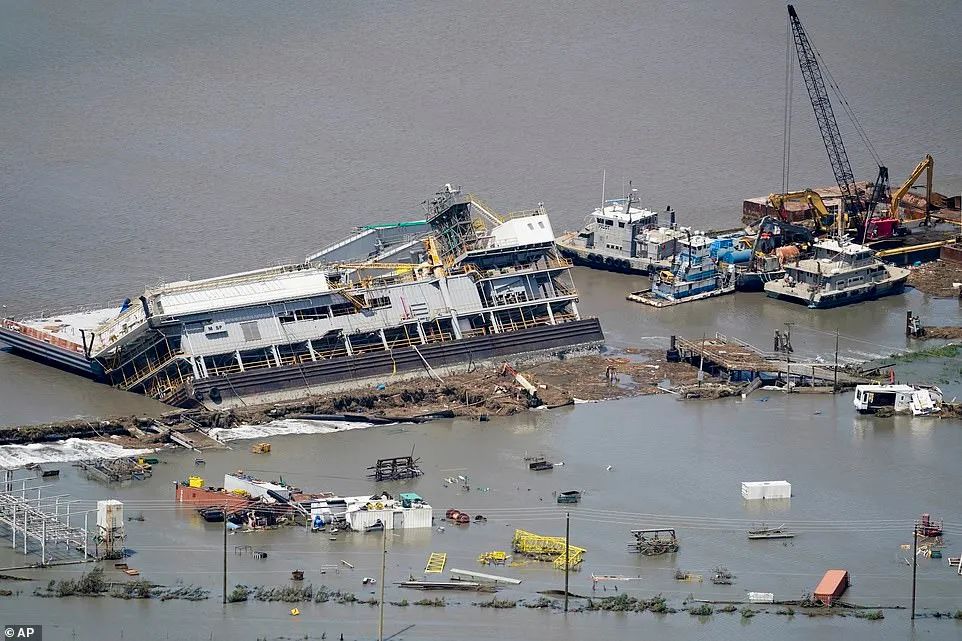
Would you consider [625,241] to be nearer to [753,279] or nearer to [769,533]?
[753,279]

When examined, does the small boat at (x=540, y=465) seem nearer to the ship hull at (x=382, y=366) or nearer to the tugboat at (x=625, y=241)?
the ship hull at (x=382, y=366)

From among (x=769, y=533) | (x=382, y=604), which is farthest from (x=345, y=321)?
(x=382, y=604)

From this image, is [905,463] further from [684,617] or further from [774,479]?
[684,617]

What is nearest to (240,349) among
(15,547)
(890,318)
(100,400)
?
(100,400)

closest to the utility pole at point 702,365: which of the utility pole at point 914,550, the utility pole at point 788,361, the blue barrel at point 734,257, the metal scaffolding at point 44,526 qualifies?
the utility pole at point 788,361

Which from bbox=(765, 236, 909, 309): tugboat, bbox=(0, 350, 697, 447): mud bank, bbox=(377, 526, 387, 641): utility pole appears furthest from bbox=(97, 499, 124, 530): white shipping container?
bbox=(765, 236, 909, 309): tugboat

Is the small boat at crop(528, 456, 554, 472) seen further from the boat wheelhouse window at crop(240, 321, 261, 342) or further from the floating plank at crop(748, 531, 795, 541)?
the boat wheelhouse window at crop(240, 321, 261, 342)
